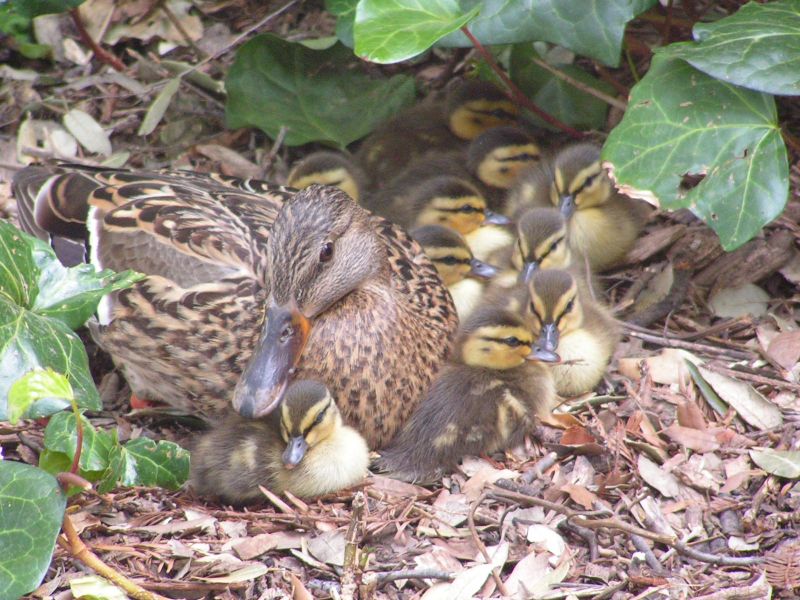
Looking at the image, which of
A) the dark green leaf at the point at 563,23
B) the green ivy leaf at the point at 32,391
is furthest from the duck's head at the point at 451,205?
the green ivy leaf at the point at 32,391

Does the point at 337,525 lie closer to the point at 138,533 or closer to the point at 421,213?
the point at 138,533

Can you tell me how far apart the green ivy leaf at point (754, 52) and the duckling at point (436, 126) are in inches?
47.1

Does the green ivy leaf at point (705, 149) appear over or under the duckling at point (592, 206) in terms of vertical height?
over

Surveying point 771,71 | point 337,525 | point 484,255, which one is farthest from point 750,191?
point 337,525

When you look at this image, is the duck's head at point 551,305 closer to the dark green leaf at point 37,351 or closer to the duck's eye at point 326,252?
the duck's eye at point 326,252

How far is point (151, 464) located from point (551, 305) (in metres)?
1.40

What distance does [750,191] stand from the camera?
329cm

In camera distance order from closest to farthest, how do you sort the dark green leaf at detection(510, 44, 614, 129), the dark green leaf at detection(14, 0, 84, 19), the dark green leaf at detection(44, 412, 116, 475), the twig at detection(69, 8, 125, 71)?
1. the dark green leaf at detection(44, 412, 116, 475)
2. the dark green leaf at detection(14, 0, 84, 19)
3. the dark green leaf at detection(510, 44, 614, 129)
4. the twig at detection(69, 8, 125, 71)

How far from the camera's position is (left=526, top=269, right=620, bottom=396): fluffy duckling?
347cm

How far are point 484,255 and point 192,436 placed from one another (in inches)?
55.5

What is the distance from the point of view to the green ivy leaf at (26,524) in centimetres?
234

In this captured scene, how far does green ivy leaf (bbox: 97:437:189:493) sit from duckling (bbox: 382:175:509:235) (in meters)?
1.53

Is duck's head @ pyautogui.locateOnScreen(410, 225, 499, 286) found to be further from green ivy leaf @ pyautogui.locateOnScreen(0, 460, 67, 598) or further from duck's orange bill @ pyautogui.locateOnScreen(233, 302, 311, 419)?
green ivy leaf @ pyautogui.locateOnScreen(0, 460, 67, 598)

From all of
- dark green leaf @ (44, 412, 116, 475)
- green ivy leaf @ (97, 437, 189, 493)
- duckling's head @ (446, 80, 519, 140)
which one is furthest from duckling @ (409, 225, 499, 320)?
dark green leaf @ (44, 412, 116, 475)
